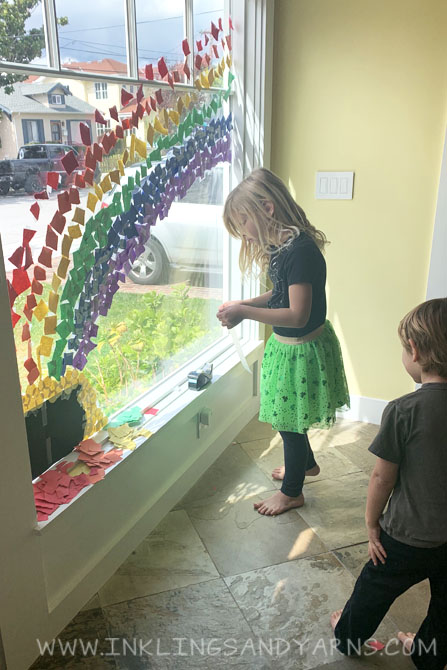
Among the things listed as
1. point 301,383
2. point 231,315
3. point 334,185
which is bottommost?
point 301,383

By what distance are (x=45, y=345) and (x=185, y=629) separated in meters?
0.87

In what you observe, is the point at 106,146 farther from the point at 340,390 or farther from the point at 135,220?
the point at 340,390

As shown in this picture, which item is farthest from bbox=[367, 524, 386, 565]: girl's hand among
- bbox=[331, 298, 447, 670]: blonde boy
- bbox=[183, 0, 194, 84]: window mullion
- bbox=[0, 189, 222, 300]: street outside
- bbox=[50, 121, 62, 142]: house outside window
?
bbox=[183, 0, 194, 84]: window mullion

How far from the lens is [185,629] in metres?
1.55

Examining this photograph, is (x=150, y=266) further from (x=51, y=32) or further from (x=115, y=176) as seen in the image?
(x=51, y=32)

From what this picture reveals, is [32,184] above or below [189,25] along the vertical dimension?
below

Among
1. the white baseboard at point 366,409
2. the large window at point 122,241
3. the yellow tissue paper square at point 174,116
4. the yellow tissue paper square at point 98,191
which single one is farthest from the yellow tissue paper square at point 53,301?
the white baseboard at point 366,409

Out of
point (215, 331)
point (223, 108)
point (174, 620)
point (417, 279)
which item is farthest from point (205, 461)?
point (223, 108)

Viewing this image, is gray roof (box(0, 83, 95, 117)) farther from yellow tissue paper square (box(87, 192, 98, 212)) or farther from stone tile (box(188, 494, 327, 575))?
stone tile (box(188, 494, 327, 575))

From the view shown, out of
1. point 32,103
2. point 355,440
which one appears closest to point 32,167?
point 32,103

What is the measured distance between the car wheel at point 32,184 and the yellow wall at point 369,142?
4.90 feet

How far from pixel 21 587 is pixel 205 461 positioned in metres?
1.03

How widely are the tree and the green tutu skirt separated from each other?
1.13 m

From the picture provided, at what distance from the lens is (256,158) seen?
248cm
